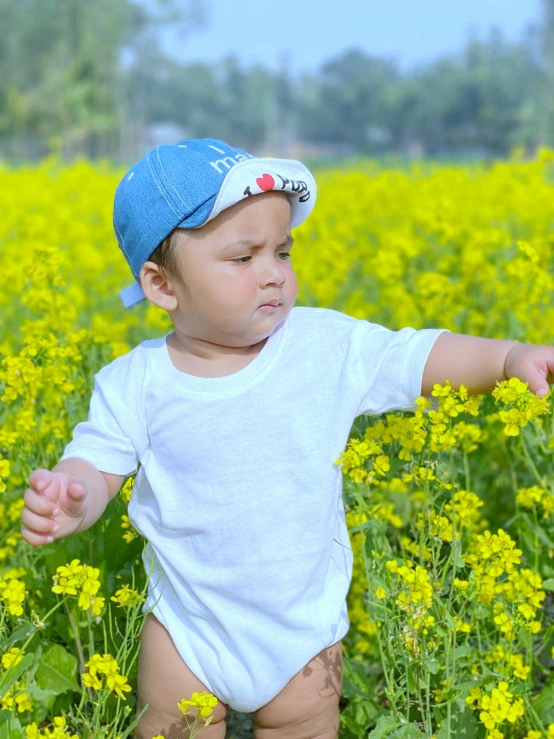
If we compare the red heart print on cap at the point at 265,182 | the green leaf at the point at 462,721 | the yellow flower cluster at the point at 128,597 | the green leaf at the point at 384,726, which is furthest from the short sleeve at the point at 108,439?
the green leaf at the point at 462,721

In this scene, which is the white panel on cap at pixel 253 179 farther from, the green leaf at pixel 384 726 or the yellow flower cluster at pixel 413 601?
the green leaf at pixel 384 726

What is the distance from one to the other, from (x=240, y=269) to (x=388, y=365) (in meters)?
0.33

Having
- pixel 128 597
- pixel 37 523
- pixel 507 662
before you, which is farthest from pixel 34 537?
pixel 507 662

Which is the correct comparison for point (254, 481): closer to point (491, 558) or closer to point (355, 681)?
point (491, 558)

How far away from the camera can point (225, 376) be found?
176 centimetres

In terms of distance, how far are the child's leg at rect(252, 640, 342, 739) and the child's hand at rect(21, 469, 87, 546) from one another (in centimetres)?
51

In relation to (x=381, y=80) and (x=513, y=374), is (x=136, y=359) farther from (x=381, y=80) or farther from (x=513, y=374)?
Answer: (x=381, y=80)

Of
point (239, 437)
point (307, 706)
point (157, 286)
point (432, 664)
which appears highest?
point (157, 286)

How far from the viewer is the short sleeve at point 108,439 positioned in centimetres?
174

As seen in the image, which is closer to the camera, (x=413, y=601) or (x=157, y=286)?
(x=413, y=601)

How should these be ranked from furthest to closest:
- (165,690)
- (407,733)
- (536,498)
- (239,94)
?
1. (239,94)
2. (536,498)
3. (165,690)
4. (407,733)

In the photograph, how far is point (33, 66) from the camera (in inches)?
2552

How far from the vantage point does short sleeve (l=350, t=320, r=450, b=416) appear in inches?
66.4

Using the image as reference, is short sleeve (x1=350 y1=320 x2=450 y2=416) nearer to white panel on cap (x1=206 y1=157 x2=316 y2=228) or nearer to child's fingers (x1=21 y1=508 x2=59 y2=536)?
white panel on cap (x1=206 y1=157 x2=316 y2=228)
